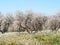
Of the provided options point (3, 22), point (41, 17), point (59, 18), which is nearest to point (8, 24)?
point (3, 22)

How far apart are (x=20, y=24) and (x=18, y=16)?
5.29 m

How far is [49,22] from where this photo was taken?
7375 centimetres

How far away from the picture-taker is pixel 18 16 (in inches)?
2781

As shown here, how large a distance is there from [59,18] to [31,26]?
16929 mm

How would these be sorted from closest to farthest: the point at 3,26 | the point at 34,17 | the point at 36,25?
the point at 36,25 < the point at 34,17 < the point at 3,26

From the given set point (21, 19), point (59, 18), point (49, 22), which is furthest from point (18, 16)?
point (59, 18)

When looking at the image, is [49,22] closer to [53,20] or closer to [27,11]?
[53,20]

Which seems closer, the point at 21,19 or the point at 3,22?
the point at 21,19

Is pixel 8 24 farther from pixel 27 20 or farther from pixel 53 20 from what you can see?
pixel 53 20

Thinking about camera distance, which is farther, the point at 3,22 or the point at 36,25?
the point at 3,22

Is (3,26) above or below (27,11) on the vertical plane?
below

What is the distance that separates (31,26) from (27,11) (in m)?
11.9

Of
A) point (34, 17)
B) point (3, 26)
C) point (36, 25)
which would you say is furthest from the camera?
point (3, 26)

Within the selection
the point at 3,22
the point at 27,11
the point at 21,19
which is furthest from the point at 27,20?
the point at 3,22
